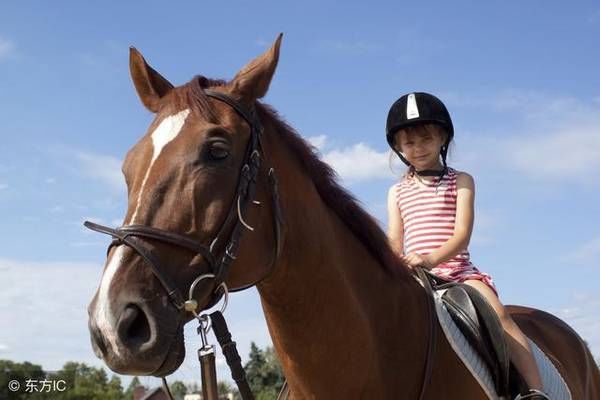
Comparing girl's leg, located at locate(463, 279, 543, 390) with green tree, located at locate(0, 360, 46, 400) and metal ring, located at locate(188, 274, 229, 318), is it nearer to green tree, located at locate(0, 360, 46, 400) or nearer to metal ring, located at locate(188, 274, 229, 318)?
metal ring, located at locate(188, 274, 229, 318)

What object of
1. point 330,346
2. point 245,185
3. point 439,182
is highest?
point 439,182

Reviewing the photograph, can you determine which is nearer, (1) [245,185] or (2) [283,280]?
(1) [245,185]

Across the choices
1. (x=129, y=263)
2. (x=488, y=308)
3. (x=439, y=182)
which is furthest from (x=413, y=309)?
(x=129, y=263)

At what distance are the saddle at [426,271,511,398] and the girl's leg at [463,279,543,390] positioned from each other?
0.19 meters

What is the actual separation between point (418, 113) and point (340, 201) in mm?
1444

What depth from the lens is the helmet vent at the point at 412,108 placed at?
5091 millimetres

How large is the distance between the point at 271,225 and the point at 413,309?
126 centimetres

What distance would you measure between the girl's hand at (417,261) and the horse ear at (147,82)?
2.02 meters

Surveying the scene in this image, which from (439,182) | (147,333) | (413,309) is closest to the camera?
(147,333)

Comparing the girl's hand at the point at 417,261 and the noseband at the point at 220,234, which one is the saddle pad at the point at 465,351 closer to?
the girl's hand at the point at 417,261

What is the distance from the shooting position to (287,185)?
11.8 feet

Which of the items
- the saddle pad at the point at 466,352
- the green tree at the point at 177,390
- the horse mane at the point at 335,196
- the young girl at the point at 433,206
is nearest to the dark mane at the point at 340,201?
the horse mane at the point at 335,196

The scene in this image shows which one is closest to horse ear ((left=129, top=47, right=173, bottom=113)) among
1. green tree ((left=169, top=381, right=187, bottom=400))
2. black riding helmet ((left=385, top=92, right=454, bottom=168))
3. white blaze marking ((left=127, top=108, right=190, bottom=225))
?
white blaze marking ((left=127, top=108, right=190, bottom=225))

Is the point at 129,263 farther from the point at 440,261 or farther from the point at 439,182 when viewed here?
the point at 439,182
